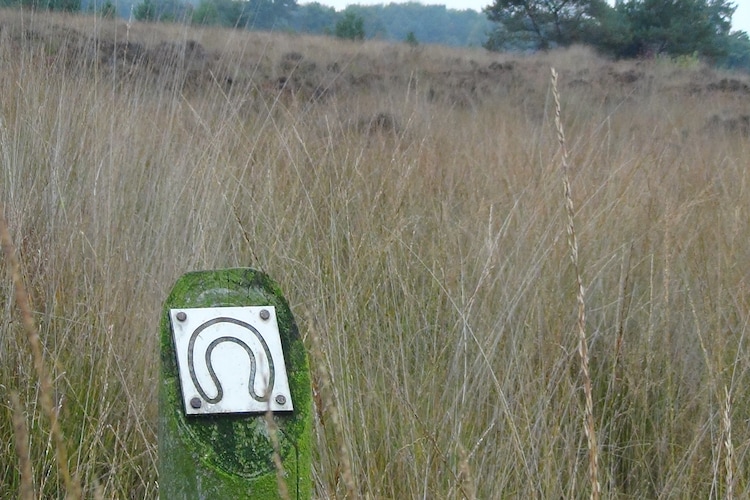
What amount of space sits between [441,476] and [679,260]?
4.33 ft

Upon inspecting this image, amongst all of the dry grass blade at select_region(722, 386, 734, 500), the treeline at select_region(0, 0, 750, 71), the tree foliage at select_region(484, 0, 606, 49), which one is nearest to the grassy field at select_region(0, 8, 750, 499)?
the dry grass blade at select_region(722, 386, 734, 500)

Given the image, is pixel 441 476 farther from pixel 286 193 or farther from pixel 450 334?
pixel 286 193

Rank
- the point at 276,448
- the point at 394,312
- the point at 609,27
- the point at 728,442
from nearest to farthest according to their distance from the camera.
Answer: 1. the point at 276,448
2. the point at 728,442
3. the point at 394,312
4. the point at 609,27

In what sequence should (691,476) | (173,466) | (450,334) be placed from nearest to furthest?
(173,466)
(691,476)
(450,334)

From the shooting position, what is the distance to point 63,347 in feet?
6.90

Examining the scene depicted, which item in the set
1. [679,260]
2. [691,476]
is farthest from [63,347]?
[679,260]

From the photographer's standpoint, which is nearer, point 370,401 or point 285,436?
point 285,436

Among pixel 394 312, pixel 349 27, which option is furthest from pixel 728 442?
pixel 349 27

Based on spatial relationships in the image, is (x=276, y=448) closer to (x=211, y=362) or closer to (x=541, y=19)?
(x=211, y=362)

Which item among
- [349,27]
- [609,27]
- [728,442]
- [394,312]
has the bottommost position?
[394,312]

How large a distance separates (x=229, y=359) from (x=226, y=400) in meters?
0.04

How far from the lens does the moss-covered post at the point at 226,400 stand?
3.14ft

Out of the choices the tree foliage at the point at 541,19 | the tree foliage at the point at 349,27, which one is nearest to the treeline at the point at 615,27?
the tree foliage at the point at 541,19

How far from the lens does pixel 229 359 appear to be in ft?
3.18
